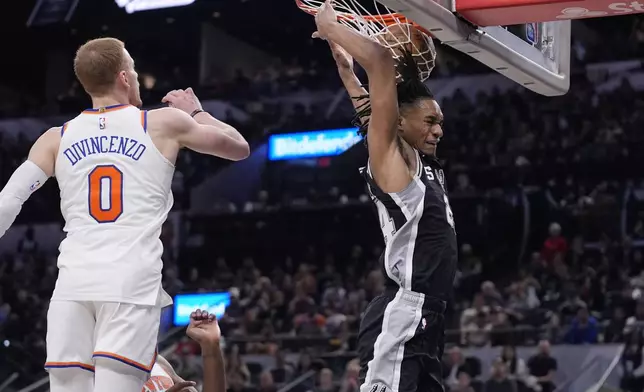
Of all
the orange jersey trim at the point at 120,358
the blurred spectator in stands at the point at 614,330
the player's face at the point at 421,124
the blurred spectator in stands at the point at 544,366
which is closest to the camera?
the orange jersey trim at the point at 120,358

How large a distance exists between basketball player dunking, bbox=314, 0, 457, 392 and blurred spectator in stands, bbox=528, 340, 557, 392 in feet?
→ 23.4

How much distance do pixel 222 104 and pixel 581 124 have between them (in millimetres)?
6832

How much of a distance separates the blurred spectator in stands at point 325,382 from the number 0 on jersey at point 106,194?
8.12m

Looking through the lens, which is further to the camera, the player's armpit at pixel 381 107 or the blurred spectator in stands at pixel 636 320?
the blurred spectator in stands at pixel 636 320

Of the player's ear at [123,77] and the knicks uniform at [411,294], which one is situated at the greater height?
the player's ear at [123,77]

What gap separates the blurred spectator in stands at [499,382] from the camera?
1078 cm

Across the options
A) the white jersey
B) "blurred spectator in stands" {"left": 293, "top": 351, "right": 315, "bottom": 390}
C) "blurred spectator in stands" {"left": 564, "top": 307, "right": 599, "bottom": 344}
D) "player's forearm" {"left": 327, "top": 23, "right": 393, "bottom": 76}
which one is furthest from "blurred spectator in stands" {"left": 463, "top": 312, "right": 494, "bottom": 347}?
"player's forearm" {"left": 327, "top": 23, "right": 393, "bottom": 76}

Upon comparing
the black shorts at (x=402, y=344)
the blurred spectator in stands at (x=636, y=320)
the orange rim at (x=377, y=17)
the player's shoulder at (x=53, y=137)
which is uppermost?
the orange rim at (x=377, y=17)

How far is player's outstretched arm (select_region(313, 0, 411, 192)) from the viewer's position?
377 centimetres

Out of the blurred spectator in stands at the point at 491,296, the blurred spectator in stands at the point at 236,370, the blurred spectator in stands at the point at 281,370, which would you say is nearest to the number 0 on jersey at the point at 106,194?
the blurred spectator in stands at the point at 281,370

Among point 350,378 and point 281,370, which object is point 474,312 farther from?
point 281,370

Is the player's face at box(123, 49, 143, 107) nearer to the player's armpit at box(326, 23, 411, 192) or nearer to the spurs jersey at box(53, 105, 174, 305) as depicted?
the spurs jersey at box(53, 105, 174, 305)

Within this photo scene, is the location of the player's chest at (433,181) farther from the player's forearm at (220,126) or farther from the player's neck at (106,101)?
the player's neck at (106,101)

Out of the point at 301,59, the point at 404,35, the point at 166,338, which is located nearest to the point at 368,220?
the point at 166,338
